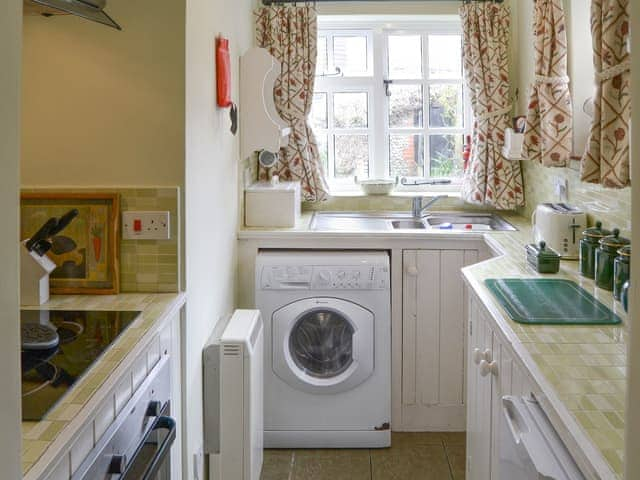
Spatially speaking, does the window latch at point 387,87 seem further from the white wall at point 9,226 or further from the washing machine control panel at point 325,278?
the white wall at point 9,226

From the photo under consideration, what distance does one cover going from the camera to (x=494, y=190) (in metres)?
3.99

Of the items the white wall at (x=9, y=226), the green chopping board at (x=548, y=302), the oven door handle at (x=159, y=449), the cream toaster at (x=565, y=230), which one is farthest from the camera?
the cream toaster at (x=565, y=230)

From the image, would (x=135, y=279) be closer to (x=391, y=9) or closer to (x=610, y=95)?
(x=610, y=95)

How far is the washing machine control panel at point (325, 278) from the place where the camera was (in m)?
3.38

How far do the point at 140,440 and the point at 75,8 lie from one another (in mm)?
1102

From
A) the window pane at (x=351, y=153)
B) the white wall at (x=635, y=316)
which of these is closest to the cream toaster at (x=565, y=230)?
the window pane at (x=351, y=153)

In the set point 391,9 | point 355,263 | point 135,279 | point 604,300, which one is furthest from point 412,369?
point 391,9

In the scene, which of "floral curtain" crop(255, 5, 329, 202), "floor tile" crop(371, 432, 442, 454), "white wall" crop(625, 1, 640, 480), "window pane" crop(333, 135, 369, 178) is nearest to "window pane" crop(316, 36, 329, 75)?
"floral curtain" crop(255, 5, 329, 202)

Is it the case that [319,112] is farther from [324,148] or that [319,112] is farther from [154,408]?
[154,408]

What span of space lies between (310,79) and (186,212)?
73.7 inches

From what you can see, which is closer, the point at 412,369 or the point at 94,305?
the point at 94,305

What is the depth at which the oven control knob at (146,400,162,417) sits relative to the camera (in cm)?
187

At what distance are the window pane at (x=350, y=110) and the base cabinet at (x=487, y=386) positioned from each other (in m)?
1.94

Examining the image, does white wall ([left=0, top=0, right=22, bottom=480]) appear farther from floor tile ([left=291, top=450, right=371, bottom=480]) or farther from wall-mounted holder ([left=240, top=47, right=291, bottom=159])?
wall-mounted holder ([left=240, top=47, right=291, bottom=159])
